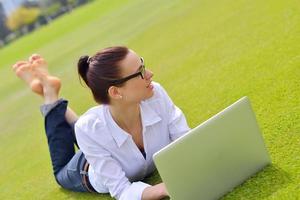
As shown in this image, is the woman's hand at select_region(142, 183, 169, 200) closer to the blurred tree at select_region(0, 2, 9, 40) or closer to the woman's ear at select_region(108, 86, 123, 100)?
the woman's ear at select_region(108, 86, 123, 100)

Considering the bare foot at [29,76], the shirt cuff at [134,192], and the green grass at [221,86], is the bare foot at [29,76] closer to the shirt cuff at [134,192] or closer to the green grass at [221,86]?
the green grass at [221,86]

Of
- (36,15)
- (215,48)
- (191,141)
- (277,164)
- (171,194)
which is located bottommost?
(36,15)

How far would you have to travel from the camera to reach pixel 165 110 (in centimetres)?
328

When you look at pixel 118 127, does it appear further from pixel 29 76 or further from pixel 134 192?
pixel 29 76

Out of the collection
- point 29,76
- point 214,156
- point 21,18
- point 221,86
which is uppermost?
point 29,76

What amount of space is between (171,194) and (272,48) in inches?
122

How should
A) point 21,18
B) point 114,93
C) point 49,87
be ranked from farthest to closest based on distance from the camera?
point 21,18 → point 49,87 → point 114,93

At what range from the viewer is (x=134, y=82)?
2.95 metres

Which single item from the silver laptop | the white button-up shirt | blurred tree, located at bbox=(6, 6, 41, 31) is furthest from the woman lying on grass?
blurred tree, located at bbox=(6, 6, 41, 31)

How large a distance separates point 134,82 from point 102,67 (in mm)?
197

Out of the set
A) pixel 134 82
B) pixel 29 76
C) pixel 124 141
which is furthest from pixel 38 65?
pixel 134 82

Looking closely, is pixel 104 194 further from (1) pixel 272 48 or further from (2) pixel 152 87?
(1) pixel 272 48

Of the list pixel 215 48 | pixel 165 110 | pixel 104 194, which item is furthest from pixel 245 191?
pixel 215 48

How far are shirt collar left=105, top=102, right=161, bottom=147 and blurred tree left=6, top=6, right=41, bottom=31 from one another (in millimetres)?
90766
